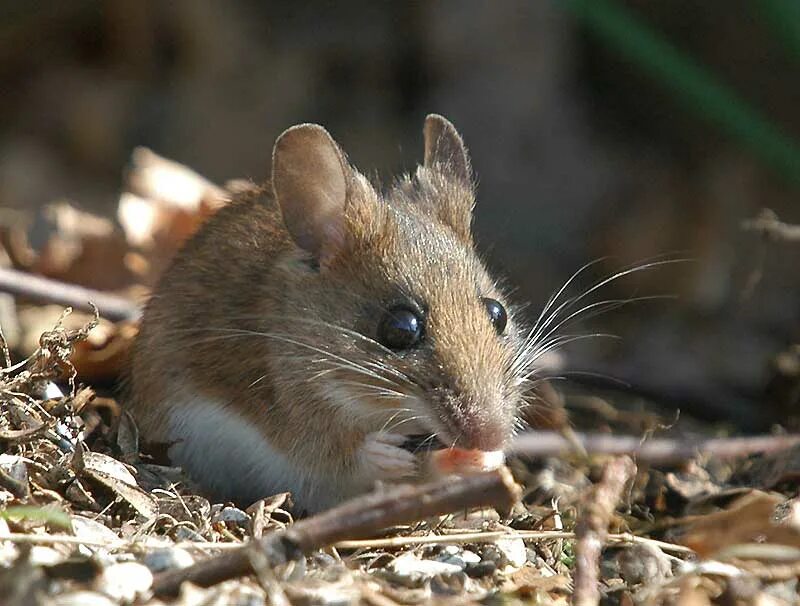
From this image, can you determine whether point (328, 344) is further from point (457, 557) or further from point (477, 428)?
point (457, 557)

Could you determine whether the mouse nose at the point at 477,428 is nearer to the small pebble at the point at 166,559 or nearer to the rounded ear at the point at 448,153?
the small pebble at the point at 166,559

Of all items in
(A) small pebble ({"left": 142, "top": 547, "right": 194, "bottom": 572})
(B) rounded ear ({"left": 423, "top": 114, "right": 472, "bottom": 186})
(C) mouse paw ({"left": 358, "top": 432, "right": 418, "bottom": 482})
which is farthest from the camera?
(B) rounded ear ({"left": 423, "top": 114, "right": 472, "bottom": 186})

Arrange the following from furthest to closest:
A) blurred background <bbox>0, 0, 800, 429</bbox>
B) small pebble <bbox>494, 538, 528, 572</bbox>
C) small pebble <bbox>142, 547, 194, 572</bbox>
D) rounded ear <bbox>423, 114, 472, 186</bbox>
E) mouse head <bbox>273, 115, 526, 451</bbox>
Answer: blurred background <bbox>0, 0, 800, 429</bbox> < rounded ear <bbox>423, 114, 472, 186</bbox> < mouse head <bbox>273, 115, 526, 451</bbox> < small pebble <bbox>494, 538, 528, 572</bbox> < small pebble <bbox>142, 547, 194, 572</bbox>

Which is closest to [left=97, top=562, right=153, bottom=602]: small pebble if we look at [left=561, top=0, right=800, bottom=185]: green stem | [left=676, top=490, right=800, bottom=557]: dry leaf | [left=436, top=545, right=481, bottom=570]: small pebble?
[left=436, top=545, right=481, bottom=570]: small pebble

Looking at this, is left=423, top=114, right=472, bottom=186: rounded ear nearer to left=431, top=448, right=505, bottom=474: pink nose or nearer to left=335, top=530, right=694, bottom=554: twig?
left=431, top=448, right=505, bottom=474: pink nose

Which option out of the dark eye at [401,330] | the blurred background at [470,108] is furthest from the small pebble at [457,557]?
the blurred background at [470,108]

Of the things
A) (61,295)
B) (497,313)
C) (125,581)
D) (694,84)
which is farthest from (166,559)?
(694,84)

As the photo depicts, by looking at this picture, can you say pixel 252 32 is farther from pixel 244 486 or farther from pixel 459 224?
pixel 244 486
